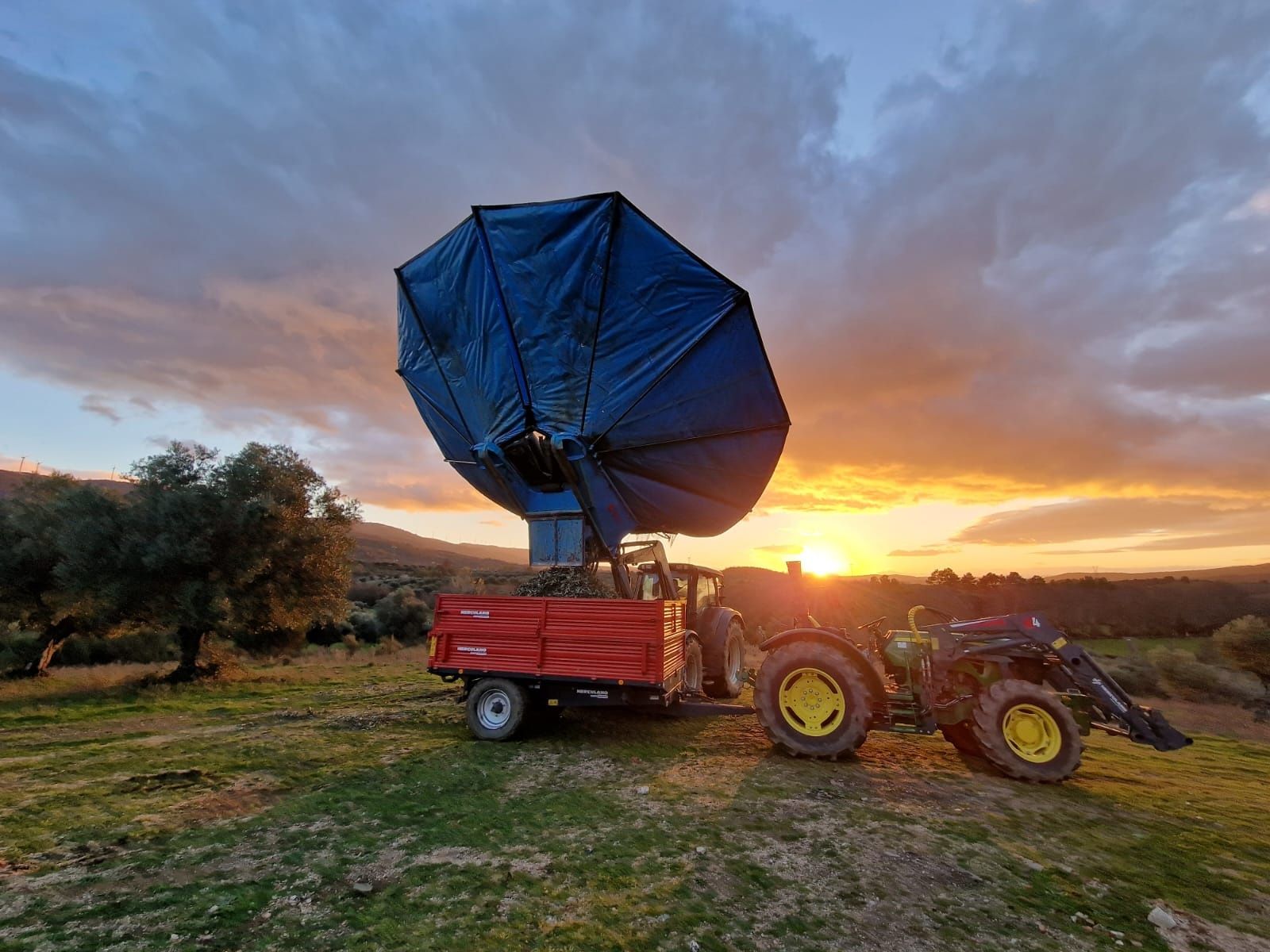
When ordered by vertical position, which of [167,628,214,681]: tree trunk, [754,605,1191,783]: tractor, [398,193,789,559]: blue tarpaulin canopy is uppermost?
[398,193,789,559]: blue tarpaulin canopy

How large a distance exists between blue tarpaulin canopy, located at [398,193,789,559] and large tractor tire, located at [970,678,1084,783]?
219 inches

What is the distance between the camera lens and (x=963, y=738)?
7.54 meters

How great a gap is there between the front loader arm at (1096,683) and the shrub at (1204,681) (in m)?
16.7

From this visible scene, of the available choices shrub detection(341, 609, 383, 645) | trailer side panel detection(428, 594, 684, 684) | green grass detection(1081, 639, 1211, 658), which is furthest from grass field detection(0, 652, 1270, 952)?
green grass detection(1081, 639, 1211, 658)

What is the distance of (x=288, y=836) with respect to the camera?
15.0 feet

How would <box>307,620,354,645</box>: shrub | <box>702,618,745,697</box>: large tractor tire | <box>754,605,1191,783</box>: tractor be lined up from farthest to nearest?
<box>307,620,354,645</box>: shrub, <box>702,618,745,697</box>: large tractor tire, <box>754,605,1191,783</box>: tractor

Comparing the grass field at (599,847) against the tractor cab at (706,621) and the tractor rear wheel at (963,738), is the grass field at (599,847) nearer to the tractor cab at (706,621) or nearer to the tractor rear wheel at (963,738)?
the tractor rear wheel at (963,738)

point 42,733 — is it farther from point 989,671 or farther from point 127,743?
point 989,671

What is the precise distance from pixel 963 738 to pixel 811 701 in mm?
2164

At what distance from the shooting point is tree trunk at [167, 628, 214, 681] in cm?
1377

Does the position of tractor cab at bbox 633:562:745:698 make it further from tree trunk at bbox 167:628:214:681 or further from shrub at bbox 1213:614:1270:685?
shrub at bbox 1213:614:1270:685

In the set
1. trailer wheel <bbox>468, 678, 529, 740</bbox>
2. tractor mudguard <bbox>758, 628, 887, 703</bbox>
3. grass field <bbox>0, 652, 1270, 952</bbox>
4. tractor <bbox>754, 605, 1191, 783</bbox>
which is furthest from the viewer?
trailer wheel <bbox>468, 678, 529, 740</bbox>

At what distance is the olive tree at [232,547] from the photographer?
13586 millimetres

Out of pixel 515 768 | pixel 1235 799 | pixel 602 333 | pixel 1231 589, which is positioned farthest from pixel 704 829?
pixel 1231 589
